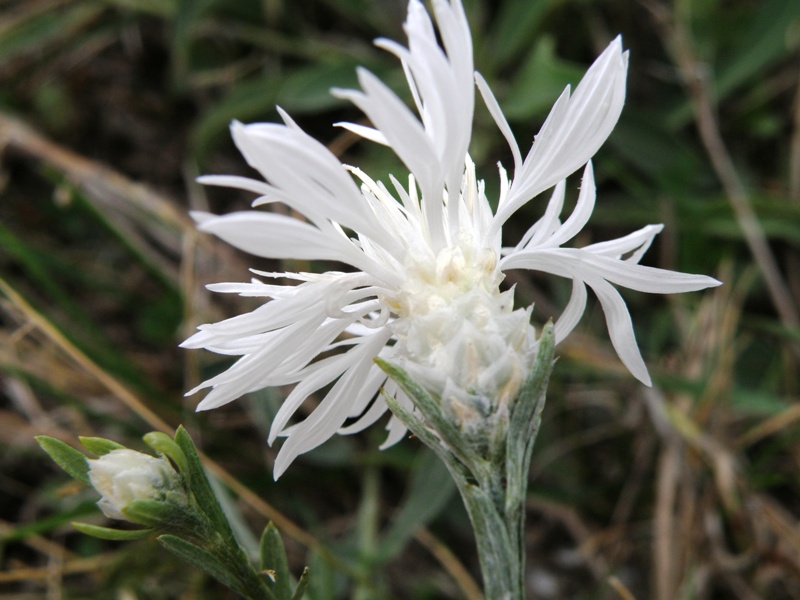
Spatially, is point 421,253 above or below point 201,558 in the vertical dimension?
above

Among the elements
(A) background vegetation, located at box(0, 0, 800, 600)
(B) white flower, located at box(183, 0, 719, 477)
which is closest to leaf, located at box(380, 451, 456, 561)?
(A) background vegetation, located at box(0, 0, 800, 600)

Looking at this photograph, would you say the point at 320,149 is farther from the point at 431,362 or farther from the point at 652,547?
the point at 652,547

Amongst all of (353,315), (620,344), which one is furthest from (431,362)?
(620,344)

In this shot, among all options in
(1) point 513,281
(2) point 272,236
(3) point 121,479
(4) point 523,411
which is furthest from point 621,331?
(1) point 513,281

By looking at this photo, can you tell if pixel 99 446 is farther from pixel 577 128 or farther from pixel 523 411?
pixel 577 128

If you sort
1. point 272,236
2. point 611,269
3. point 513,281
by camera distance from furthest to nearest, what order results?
1. point 513,281
2. point 611,269
3. point 272,236

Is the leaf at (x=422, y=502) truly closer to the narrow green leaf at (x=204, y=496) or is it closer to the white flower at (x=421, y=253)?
the white flower at (x=421, y=253)
